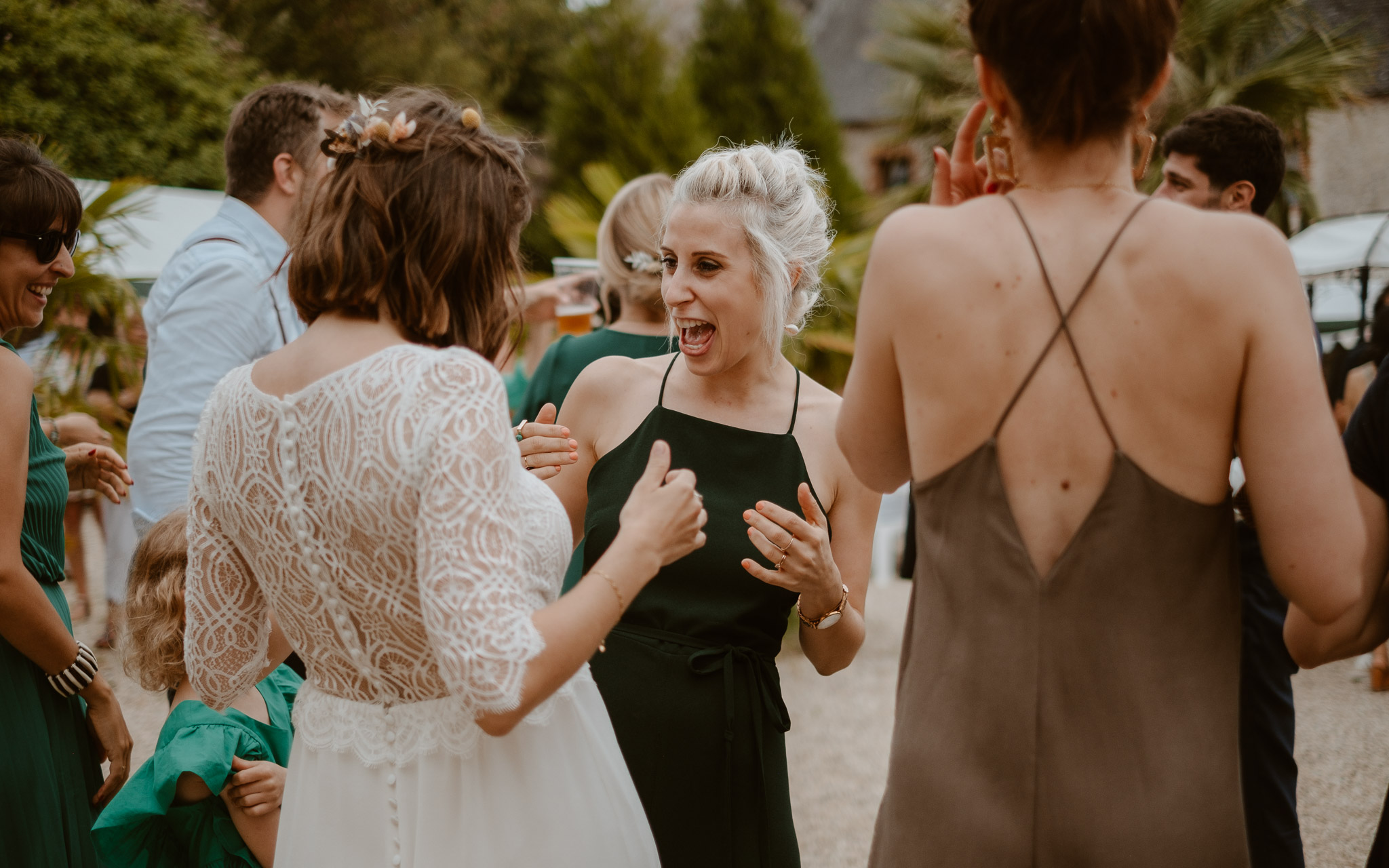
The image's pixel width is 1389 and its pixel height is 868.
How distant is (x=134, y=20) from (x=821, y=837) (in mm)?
13077

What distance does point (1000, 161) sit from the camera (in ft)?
4.90

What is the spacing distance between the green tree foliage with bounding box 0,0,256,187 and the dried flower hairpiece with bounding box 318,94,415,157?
11.1 m

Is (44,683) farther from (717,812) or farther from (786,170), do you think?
(786,170)

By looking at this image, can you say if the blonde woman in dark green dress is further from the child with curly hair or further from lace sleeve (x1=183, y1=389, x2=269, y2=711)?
lace sleeve (x1=183, y1=389, x2=269, y2=711)

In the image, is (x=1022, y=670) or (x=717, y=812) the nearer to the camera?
(x=1022, y=670)

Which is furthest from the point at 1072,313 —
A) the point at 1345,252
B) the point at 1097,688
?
the point at 1345,252

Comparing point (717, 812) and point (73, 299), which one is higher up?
point (73, 299)

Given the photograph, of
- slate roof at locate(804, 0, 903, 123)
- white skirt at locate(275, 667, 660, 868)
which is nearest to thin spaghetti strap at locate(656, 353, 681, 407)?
white skirt at locate(275, 667, 660, 868)

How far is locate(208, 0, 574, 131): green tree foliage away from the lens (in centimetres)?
1909

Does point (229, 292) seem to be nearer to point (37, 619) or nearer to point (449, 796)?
point (37, 619)

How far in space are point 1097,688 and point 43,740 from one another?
2.28 metres

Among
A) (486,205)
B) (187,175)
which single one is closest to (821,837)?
(486,205)

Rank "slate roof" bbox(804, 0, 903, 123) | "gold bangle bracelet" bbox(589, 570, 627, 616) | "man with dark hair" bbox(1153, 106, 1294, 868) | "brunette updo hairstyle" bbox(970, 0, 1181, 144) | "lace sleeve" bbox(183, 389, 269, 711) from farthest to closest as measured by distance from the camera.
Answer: "slate roof" bbox(804, 0, 903, 123), "man with dark hair" bbox(1153, 106, 1294, 868), "lace sleeve" bbox(183, 389, 269, 711), "gold bangle bracelet" bbox(589, 570, 627, 616), "brunette updo hairstyle" bbox(970, 0, 1181, 144)

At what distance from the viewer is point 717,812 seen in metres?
2.25
